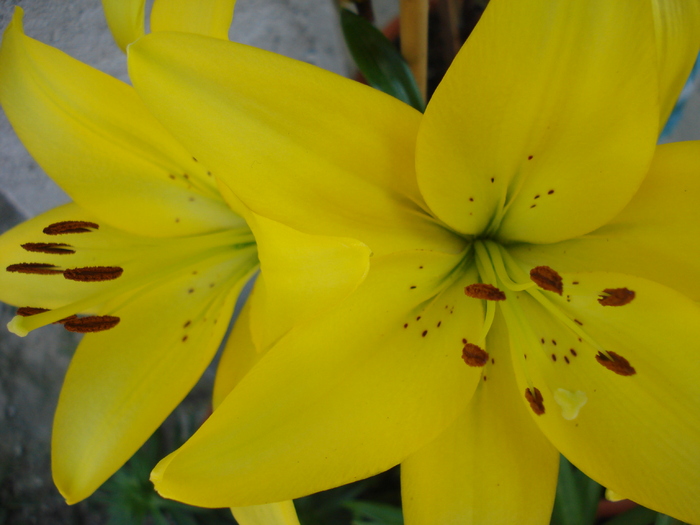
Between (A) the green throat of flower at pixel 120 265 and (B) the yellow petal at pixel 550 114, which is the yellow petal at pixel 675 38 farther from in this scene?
(A) the green throat of flower at pixel 120 265

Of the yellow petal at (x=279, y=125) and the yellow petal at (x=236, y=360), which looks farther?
the yellow petal at (x=236, y=360)

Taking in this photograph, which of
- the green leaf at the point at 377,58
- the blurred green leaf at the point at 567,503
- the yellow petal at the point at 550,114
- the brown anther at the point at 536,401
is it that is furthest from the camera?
the blurred green leaf at the point at 567,503

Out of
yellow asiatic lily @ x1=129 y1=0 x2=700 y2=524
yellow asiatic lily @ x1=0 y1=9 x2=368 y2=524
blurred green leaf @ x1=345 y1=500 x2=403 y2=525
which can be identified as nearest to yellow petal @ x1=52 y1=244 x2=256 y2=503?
yellow asiatic lily @ x1=0 y1=9 x2=368 y2=524

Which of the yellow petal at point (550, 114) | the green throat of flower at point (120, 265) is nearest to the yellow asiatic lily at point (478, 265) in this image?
the yellow petal at point (550, 114)

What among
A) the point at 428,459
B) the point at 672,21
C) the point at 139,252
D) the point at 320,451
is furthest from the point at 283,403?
the point at 672,21

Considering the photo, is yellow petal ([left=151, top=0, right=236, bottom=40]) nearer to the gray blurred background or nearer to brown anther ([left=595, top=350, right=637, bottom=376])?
the gray blurred background

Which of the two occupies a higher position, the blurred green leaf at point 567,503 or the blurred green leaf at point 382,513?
the blurred green leaf at point 567,503
